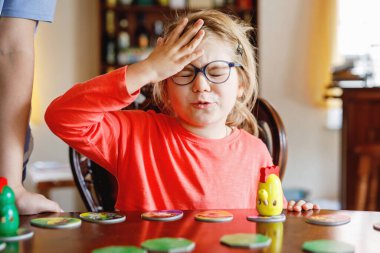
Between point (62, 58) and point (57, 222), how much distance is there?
12.4ft

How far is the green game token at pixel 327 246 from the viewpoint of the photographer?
0.76m

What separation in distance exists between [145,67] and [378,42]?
3767 millimetres

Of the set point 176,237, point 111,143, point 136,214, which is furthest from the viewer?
point 111,143

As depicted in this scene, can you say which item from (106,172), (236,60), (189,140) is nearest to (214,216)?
(189,140)

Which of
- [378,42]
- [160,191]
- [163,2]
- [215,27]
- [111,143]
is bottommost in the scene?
[160,191]

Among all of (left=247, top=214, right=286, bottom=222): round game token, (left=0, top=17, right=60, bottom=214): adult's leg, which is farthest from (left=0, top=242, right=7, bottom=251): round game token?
(left=247, top=214, right=286, bottom=222): round game token

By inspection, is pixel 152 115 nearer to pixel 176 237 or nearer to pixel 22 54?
pixel 22 54

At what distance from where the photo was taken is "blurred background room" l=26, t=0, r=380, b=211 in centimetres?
448

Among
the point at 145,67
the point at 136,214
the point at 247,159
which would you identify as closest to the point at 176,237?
the point at 136,214

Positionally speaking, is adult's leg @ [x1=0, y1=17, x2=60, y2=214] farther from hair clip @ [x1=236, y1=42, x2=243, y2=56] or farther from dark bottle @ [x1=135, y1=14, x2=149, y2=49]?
dark bottle @ [x1=135, y1=14, x2=149, y2=49]

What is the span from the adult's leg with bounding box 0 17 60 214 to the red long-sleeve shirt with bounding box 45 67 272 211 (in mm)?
126

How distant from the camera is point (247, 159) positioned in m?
1.44

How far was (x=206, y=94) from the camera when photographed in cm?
131

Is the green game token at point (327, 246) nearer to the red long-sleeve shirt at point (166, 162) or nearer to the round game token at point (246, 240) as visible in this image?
the round game token at point (246, 240)
